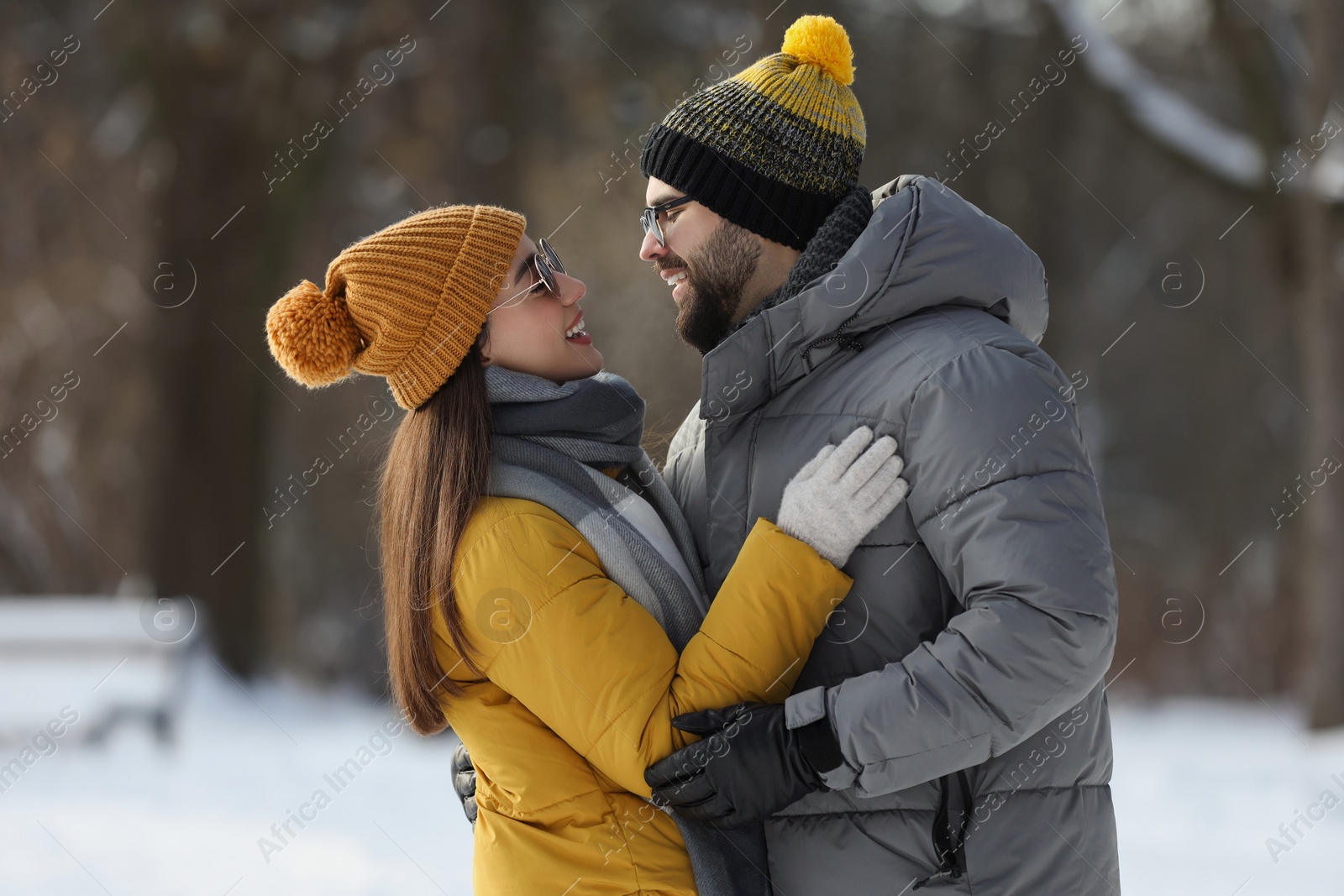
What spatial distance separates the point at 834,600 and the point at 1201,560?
1254 cm

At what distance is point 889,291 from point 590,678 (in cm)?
82

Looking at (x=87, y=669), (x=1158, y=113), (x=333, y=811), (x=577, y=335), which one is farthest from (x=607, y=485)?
(x=1158, y=113)

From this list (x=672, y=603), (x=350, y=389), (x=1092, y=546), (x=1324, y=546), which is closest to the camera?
(x=1092, y=546)

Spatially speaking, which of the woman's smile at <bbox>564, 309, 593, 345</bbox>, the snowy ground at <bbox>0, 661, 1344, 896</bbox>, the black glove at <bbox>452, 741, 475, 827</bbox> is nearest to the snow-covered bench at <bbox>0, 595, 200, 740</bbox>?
the snowy ground at <bbox>0, 661, 1344, 896</bbox>

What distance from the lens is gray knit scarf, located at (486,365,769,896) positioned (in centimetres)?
204

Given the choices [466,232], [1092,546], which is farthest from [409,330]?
[1092,546]

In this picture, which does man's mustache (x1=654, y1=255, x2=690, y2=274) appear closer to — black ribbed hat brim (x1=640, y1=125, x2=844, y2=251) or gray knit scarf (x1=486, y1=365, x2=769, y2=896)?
black ribbed hat brim (x1=640, y1=125, x2=844, y2=251)

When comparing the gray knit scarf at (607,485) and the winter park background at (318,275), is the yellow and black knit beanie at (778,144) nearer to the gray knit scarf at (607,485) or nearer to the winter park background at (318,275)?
the gray knit scarf at (607,485)

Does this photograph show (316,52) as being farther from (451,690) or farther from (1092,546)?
(1092,546)

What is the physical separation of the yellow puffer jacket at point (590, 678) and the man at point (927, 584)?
77mm

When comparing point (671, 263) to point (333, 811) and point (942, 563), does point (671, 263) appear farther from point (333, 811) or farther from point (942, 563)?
point (333, 811)

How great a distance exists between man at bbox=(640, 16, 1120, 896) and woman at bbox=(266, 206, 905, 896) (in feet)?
0.32

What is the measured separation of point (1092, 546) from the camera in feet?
5.87

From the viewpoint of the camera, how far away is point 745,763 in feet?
6.02
